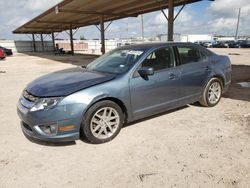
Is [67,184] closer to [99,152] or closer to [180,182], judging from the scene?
[99,152]

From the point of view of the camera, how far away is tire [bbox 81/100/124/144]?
3.26 metres

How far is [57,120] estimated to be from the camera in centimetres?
305

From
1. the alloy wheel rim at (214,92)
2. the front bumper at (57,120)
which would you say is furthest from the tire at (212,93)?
the front bumper at (57,120)

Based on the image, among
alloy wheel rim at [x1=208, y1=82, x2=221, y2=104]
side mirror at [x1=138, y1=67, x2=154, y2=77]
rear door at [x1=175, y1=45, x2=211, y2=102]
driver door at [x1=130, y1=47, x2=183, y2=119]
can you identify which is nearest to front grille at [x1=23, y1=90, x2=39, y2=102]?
driver door at [x1=130, y1=47, x2=183, y2=119]

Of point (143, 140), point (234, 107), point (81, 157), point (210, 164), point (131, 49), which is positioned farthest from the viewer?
point (234, 107)

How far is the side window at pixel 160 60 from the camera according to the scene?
389 cm

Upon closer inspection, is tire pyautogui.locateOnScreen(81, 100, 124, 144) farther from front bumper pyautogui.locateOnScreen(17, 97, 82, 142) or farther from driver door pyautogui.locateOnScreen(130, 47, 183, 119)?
driver door pyautogui.locateOnScreen(130, 47, 183, 119)

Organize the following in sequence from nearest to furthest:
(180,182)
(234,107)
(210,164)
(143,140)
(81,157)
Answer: (180,182)
(210,164)
(81,157)
(143,140)
(234,107)

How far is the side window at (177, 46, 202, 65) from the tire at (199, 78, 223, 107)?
2.15 ft

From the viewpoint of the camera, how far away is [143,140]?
3.51 meters

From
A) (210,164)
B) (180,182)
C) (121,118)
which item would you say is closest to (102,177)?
(180,182)

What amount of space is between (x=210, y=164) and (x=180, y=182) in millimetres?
580

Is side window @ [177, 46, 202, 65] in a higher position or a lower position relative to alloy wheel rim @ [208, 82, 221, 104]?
higher

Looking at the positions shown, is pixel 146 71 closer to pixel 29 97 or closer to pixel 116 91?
pixel 116 91
